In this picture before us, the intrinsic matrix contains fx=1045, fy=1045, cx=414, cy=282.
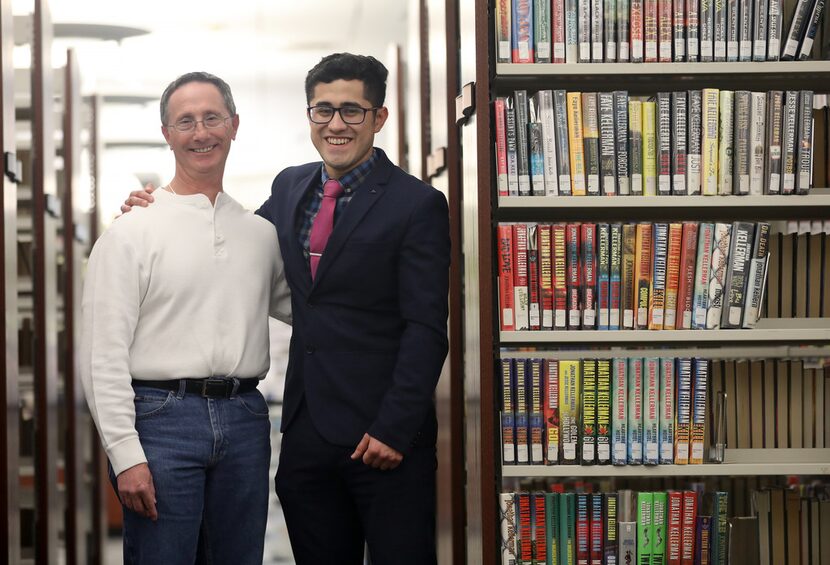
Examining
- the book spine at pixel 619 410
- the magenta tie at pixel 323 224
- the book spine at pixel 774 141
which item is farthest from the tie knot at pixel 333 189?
the book spine at pixel 774 141

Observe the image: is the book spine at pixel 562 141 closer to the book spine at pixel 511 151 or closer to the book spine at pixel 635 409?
the book spine at pixel 511 151

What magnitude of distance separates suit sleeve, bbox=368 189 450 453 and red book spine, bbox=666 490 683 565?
1.94 ft

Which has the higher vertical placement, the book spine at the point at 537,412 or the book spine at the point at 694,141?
the book spine at the point at 694,141

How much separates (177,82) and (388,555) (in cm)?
109

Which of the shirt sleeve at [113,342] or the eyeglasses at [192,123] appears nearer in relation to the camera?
the shirt sleeve at [113,342]

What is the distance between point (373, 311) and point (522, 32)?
0.68 m

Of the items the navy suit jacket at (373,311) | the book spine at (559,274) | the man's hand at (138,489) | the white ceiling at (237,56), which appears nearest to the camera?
the man's hand at (138,489)

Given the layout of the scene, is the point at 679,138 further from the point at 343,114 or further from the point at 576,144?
the point at 343,114

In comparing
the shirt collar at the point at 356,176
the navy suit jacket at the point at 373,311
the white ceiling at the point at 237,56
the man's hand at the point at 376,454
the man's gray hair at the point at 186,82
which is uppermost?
the white ceiling at the point at 237,56

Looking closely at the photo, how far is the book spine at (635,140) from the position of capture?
88.5 inches

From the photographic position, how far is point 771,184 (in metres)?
2.27

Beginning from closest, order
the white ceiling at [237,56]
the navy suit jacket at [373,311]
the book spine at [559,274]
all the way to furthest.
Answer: the navy suit jacket at [373,311] → the book spine at [559,274] → the white ceiling at [237,56]

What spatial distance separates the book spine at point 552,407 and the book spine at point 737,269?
0.40m

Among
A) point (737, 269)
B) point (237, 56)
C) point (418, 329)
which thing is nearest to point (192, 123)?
point (418, 329)
